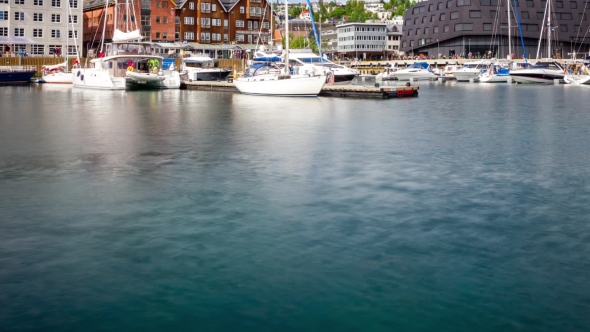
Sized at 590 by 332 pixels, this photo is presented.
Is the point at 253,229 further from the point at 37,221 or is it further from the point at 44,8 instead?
the point at 44,8

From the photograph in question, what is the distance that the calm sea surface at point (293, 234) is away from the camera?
10.4 metres

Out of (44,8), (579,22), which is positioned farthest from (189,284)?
(579,22)

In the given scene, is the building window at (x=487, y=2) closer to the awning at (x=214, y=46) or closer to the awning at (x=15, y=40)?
the awning at (x=214, y=46)

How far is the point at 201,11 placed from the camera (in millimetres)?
139000

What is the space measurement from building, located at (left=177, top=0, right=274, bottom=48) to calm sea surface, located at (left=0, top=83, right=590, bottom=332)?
111 meters

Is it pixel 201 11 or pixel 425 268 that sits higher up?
pixel 201 11

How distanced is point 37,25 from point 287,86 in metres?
68.2

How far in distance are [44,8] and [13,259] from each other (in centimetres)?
11170

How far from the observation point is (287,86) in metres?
61.3

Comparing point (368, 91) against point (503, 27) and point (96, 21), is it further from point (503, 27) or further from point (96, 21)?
point (503, 27)

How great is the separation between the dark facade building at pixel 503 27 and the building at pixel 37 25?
8417 centimetres

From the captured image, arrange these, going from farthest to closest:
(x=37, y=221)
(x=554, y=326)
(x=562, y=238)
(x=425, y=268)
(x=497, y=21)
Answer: (x=497, y=21), (x=37, y=221), (x=562, y=238), (x=425, y=268), (x=554, y=326)

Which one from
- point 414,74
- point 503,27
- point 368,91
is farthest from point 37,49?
point 503,27

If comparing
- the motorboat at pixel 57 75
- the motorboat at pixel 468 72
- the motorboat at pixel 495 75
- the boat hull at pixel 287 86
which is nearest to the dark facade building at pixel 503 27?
the motorboat at pixel 468 72
